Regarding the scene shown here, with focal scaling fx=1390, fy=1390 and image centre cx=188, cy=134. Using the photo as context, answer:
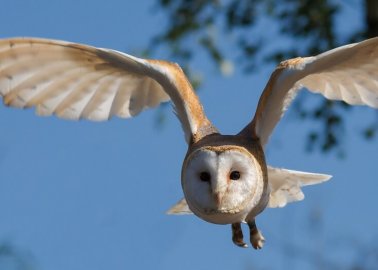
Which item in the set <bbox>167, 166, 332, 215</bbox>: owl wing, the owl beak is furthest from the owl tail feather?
the owl beak

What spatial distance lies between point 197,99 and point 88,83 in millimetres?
530

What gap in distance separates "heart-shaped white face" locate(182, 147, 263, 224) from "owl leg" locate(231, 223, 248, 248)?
139 mm

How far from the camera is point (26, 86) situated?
500 centimetres

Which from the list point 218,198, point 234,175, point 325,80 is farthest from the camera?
point 325,80

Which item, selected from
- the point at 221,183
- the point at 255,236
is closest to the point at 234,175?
the point at 221,183

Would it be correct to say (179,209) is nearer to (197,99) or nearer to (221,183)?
(197,99)

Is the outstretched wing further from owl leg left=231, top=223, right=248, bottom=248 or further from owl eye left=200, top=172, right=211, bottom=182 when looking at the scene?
owl eye left=200, top=172, right=211, bottom=182

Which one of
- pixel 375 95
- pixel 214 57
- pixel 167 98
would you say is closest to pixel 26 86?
pixel 167 98

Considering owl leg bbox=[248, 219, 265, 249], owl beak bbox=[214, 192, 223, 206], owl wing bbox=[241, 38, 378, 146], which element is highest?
owl wing bbox=[241, 38, 378, 146]

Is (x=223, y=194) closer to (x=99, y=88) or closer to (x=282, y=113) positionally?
(x=282, y=113)

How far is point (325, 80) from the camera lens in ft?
16.8

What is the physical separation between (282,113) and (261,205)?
336 mm

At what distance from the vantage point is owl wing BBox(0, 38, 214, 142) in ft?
16.0

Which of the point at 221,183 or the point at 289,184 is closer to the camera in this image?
the point at 221,183
